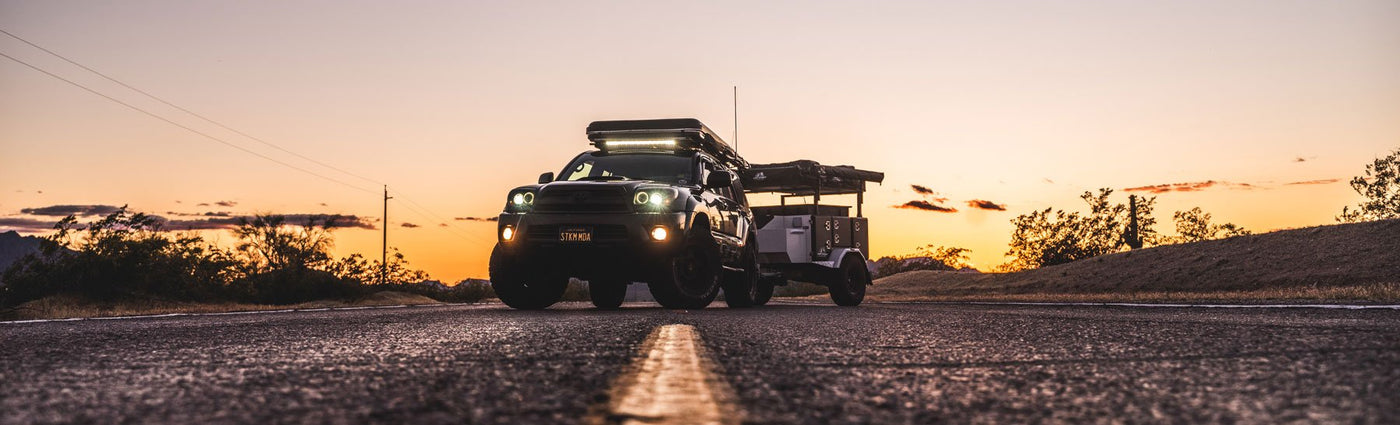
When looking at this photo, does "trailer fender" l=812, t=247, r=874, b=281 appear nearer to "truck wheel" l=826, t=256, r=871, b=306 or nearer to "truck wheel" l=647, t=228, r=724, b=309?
"truck wheel" l=826, t=256, r=871, b=306

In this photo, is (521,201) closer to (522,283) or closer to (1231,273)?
(522,283)

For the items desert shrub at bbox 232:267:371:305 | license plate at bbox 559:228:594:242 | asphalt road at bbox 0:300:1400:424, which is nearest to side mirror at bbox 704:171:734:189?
license plate at bbox 559:228:594:242

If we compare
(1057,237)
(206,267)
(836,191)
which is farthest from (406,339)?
(1057,237)

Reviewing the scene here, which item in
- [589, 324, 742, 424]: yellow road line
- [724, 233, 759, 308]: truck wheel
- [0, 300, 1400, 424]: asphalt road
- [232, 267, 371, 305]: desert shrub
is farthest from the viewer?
[232, 267, 371, 305]: desert shrub

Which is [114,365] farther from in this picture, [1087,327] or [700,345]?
[1087,327]

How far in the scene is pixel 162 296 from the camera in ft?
80.8

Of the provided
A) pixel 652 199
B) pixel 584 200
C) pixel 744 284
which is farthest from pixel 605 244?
pixel 744 284

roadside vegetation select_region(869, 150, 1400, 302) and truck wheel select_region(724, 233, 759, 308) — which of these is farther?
roadside vegetation select_region(869, 150, 1400, 302)

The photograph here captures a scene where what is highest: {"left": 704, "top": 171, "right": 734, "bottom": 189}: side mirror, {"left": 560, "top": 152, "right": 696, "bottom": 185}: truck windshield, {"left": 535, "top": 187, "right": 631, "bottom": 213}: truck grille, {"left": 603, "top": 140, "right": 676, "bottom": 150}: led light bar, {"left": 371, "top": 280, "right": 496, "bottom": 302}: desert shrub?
{"left": 603, "top": 140, "right": 676, "bottom": 150}: led light bar

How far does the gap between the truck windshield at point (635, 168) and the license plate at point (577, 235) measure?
126cm

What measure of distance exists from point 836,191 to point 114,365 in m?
15.8

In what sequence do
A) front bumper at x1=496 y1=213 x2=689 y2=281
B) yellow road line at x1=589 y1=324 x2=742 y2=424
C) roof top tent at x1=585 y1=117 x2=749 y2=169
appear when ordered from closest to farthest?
yellow road line at x1=589 y1=324 x2=742 y2=424 → front bumper at x1=496 y1=213 x2=689 y2=281 → roof top tent at x1=585 y1=117 x2=749 y2=169

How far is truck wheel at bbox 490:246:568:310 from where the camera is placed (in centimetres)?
1159

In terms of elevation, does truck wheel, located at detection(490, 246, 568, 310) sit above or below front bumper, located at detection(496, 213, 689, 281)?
below
